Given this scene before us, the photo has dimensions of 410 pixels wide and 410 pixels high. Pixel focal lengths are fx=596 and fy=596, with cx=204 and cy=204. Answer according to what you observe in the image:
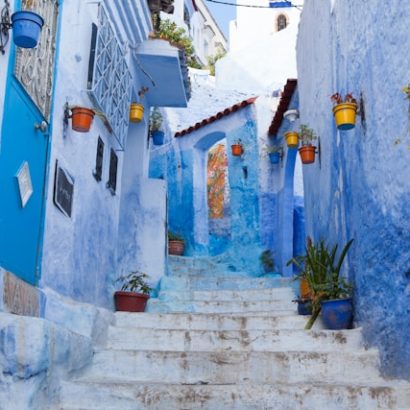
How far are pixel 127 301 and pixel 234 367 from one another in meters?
2.75

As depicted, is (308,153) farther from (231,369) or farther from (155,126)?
(155,126)

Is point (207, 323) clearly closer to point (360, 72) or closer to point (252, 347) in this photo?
point (252, 347)

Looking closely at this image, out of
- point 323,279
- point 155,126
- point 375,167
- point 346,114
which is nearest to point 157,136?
point 155,126

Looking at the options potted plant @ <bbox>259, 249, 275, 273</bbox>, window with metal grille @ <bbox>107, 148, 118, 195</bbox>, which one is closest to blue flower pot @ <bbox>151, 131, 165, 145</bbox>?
potted plant @ <bbox>259, 249, 275, 273</bbox>

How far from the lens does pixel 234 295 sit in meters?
7.68

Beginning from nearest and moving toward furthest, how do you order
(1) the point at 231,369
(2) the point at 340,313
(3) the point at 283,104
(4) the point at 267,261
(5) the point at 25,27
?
(5) the point at 25,27 → (1) the point at 231,369 → (2) the point at 340,313 → (3) the point at 283,104 → (4) the point at 267,261

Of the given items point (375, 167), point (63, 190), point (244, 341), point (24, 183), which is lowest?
point (244, 341)

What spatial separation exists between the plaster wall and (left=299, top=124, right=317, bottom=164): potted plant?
570 millimetres

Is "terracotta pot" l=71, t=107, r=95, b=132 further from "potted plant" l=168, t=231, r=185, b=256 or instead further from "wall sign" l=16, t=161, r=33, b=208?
"potted plant" l=168, t=231, r=185, b=256

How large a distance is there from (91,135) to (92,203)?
2.26ft

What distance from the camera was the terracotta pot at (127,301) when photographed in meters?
6.95

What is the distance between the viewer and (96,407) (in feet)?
12.3

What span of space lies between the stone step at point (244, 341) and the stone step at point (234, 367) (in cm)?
45

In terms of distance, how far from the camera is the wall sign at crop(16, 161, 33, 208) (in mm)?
4066
